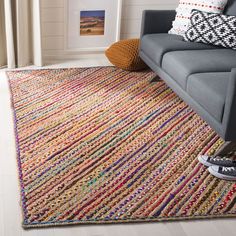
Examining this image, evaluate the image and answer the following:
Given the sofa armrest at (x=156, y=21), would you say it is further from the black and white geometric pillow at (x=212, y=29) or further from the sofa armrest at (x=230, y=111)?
the sofa armrest at (x=230, y=111)

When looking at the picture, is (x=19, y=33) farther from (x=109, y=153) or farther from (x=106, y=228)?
(x=106, y=228)

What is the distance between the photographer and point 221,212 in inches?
86.9

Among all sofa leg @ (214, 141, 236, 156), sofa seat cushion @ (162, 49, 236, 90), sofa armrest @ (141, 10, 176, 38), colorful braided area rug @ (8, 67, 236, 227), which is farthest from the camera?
sofa armrest @ (141, 10, 176, 38)

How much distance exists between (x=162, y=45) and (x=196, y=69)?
54cm

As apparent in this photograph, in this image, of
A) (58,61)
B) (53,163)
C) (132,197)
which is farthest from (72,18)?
(132,197)

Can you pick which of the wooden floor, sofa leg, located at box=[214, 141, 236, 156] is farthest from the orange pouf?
the wooden floor

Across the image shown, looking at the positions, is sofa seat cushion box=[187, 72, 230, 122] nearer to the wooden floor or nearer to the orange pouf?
the wooden floor

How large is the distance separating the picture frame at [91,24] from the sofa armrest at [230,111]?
2183 mm

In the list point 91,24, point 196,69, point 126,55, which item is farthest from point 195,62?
point 91,24

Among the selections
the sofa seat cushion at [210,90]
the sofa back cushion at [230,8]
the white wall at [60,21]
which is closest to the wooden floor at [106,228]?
the sofa seat cushion at [210,90]

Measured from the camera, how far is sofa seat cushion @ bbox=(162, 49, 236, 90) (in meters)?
2.97

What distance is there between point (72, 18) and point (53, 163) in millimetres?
2038

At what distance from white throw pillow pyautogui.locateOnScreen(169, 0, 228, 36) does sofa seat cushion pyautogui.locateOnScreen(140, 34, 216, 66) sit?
0.26 feet

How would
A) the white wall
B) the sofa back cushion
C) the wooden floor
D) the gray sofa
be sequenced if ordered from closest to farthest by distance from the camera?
the wooden floor < the gray sofa < the sofa back cushion < the white wall
